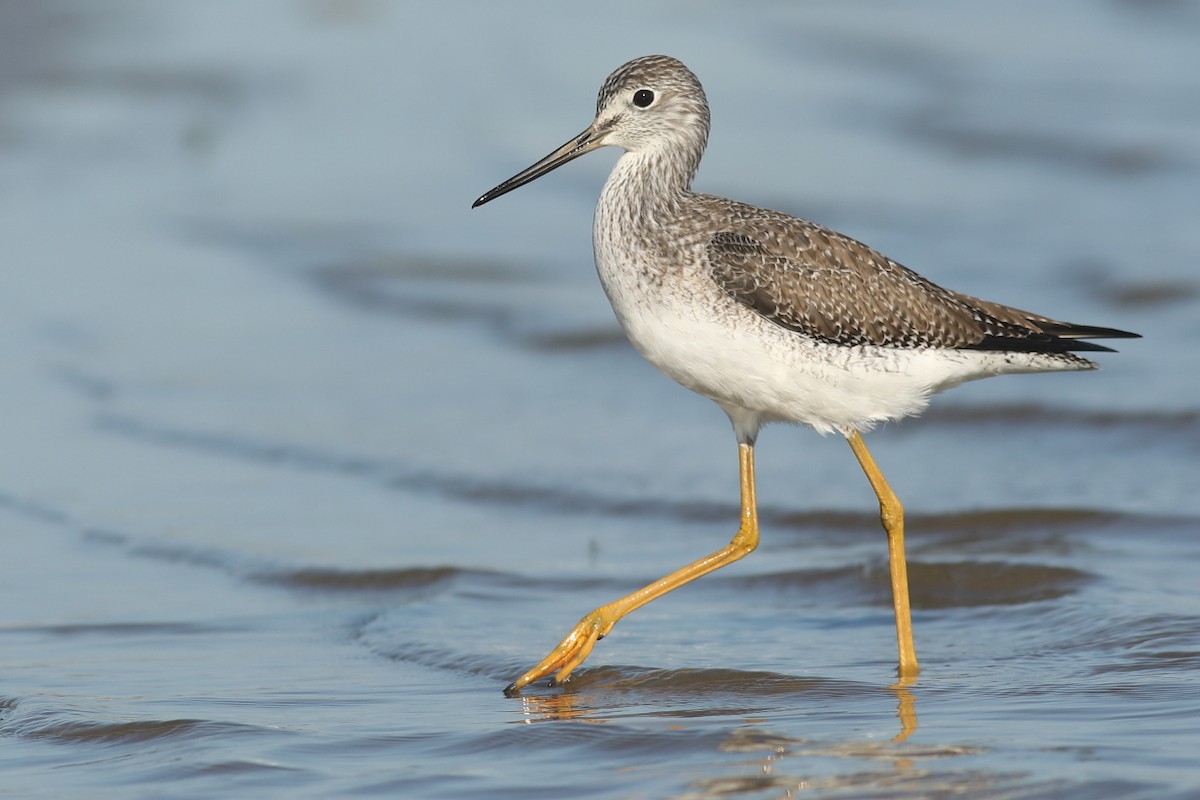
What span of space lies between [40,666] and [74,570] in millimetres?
1932

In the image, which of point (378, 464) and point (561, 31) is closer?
point (378, 464)

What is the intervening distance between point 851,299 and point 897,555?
1481 mm

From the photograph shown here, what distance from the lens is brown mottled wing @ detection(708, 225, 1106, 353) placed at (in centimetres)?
895

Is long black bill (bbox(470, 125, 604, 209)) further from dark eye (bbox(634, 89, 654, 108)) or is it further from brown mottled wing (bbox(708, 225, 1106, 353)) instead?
brown mottled wing (bbox(708, 225, 1106, 353))

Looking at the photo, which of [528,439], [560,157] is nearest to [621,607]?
[560,157]

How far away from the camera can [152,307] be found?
55.7ft

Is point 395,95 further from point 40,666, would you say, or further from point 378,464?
point 40,666

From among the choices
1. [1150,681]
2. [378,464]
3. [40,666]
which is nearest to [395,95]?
[378,464]

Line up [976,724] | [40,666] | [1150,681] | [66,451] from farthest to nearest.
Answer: [66,451] → [40,666] → [1150,681] → [976,724]

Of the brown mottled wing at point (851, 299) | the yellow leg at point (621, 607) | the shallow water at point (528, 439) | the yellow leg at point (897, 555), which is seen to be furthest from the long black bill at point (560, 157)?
the shallow water at point (528, 439)

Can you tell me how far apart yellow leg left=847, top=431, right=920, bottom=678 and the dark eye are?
1.99m

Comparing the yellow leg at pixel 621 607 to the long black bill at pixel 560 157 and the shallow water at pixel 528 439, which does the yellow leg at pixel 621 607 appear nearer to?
the shallow water at pixel 528 439

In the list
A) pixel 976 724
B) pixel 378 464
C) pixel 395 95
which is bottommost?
pixel 976 724

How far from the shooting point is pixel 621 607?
9.28 m
